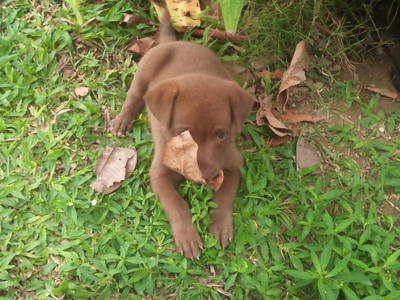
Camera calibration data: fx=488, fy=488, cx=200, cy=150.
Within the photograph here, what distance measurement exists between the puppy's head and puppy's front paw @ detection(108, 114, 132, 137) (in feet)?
3.18

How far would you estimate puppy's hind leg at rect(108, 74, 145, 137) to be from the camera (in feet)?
15.0

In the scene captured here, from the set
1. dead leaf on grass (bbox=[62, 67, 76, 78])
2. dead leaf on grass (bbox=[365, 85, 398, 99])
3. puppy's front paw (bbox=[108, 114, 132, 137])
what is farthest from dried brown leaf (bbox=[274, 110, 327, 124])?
dead leaf on grass (bbox=[62, 67, 76, 78])

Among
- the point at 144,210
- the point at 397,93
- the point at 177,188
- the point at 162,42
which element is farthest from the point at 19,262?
the point at 397,93

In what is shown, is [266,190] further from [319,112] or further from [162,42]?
[162,42]

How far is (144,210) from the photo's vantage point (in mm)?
4156

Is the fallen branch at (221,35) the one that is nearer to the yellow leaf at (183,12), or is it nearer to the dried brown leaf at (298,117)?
the yellow leaf at (183,12)

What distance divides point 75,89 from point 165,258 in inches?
78.4

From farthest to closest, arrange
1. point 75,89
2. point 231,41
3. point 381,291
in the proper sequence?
point 231,41, point 75,89, point 381,291

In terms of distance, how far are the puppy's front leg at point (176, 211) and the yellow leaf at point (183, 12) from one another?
5.95ft

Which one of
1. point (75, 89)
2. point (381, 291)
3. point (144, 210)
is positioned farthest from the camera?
point (75, 89)

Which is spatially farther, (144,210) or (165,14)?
(165,14)

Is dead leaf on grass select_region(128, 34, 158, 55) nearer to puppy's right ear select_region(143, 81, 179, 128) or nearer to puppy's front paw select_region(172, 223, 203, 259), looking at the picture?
puppy's right ear select_region(143, 81, 179, 128)

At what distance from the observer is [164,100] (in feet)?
11.7

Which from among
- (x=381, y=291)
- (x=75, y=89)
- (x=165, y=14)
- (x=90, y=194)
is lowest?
(x=381, y=291)
